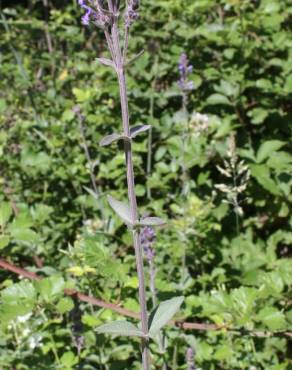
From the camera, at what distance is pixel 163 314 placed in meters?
1.51

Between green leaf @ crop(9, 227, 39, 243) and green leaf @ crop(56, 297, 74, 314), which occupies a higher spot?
green leaf @ crop(9, 227, 39, 243)

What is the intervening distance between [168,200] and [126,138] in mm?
1788

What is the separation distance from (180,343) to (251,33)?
199 centimetres

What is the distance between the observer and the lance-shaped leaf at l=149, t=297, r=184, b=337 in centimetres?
148

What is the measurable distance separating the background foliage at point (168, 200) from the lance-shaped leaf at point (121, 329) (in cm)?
57

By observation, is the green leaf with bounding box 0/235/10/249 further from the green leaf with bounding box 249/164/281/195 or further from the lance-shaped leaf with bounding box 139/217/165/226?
the green leaf with bounding box 249/164/281/195

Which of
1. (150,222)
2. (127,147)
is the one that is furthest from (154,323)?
(127,147)

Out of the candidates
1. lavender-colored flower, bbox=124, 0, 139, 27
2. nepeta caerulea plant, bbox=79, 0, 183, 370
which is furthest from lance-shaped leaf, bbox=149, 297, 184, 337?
lavender-colored flower, bbox=124, 0, 139, 27

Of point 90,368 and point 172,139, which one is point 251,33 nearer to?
point 172,139

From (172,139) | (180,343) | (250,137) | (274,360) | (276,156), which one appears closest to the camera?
(180,343)

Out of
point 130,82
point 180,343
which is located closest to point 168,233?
point 180,343

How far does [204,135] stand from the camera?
3055 millimetres

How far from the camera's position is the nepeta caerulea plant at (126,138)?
1.31 metres

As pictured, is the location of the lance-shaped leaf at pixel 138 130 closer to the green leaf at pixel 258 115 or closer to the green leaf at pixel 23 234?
the green leaf at pixel 23 234
